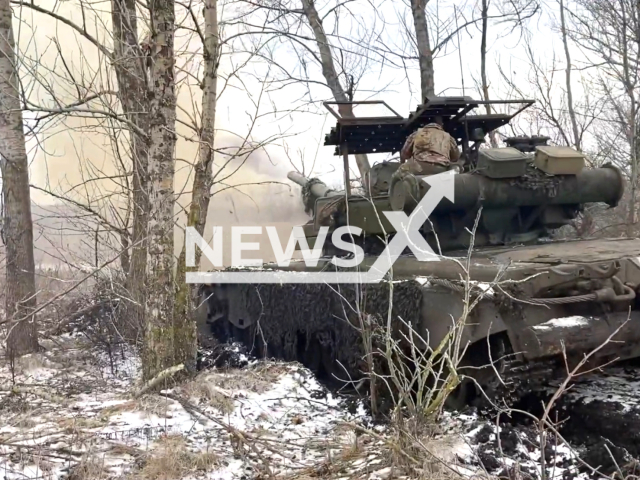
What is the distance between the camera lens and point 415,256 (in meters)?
5.64

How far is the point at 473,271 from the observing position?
4703 mm

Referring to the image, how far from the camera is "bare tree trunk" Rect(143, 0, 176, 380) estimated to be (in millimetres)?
5719

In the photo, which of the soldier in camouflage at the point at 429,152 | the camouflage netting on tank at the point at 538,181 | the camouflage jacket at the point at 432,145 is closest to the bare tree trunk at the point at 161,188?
the soldier in camouflage at the point at 429,152

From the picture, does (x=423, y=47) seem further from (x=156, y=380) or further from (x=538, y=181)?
(x=156, y=380)

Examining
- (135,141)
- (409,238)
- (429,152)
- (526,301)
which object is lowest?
(526,301)

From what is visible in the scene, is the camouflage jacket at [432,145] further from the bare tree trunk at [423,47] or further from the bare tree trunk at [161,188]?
the bare tree trunk at [423,47]

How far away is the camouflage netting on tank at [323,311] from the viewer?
5.13 metres

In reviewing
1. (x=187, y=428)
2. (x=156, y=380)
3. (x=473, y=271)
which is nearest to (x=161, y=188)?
(x=156, y=380)

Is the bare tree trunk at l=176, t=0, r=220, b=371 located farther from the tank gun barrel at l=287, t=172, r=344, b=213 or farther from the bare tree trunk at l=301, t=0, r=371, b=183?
the bare tree trunk at l=301, t=0, r=371, b=183

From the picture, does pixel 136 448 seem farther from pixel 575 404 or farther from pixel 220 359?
pixel 220 359

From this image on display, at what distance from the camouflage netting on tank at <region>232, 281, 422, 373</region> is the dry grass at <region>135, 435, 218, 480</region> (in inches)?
50.7

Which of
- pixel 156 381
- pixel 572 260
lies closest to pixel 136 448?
pixel 156 381

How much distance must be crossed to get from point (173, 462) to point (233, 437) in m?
0.52

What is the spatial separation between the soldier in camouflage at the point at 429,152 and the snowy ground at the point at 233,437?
2103 mm
